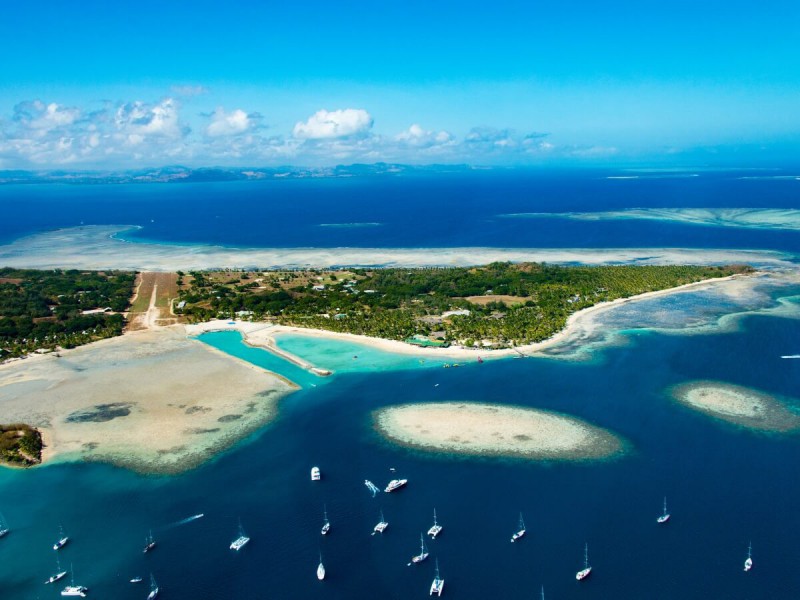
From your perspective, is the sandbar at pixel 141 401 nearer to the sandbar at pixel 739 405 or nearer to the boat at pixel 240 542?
the boat at pixel 240 542

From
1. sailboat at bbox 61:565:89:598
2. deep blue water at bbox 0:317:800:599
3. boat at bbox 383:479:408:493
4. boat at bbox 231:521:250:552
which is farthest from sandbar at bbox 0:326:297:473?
boat at bbox 383:479:408:493

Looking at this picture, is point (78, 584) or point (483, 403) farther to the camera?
point (483, 403)

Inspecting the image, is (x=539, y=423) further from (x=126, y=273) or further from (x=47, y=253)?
(x=47, y=253)

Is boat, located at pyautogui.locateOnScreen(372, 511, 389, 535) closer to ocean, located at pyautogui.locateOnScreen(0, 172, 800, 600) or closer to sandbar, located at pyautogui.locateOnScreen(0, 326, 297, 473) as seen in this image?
ocean, located at pyautogui.locateOnScreen(0, 172, 800, 600)

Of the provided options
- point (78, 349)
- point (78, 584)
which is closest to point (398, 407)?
point (78, 584)

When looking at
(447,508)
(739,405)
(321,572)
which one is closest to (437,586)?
(321,572)
